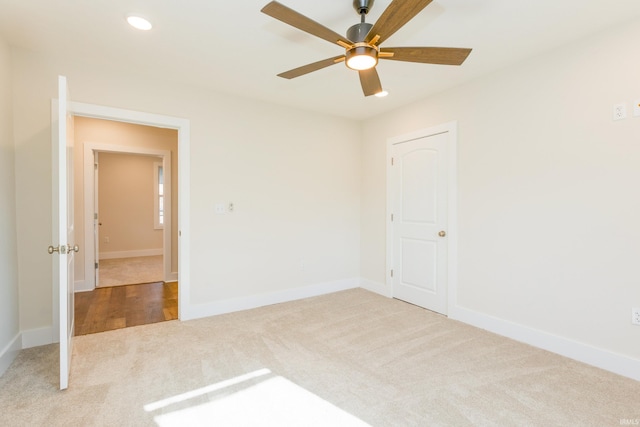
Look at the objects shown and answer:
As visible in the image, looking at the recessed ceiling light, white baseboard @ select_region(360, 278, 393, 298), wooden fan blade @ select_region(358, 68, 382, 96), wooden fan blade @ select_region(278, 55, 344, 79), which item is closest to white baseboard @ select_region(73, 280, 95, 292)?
the recessed ceiling light

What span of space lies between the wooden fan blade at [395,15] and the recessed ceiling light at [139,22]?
1588mm

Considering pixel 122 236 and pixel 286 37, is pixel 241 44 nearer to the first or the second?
pixel 286 37

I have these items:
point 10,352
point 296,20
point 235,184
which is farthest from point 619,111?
point 10,352

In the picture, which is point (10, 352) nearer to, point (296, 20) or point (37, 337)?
point (37, 337)

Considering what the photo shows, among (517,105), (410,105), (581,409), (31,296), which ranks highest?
(410,105)

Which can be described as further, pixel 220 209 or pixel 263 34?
pixel 220 209

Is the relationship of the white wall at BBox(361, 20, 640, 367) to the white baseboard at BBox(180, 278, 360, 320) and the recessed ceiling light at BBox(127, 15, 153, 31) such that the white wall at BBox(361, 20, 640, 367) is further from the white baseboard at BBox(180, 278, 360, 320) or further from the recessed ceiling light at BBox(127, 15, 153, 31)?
the recessed ceiling light at BBox(127, 15, 153, 31)

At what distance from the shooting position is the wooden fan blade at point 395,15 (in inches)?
56.3

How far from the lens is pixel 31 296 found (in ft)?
8.64

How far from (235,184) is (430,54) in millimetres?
2444

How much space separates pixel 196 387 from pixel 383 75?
3.03 m

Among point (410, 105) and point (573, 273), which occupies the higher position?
point (410, 105)

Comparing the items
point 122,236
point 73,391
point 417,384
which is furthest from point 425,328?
point 122,236

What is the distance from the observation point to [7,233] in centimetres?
237
